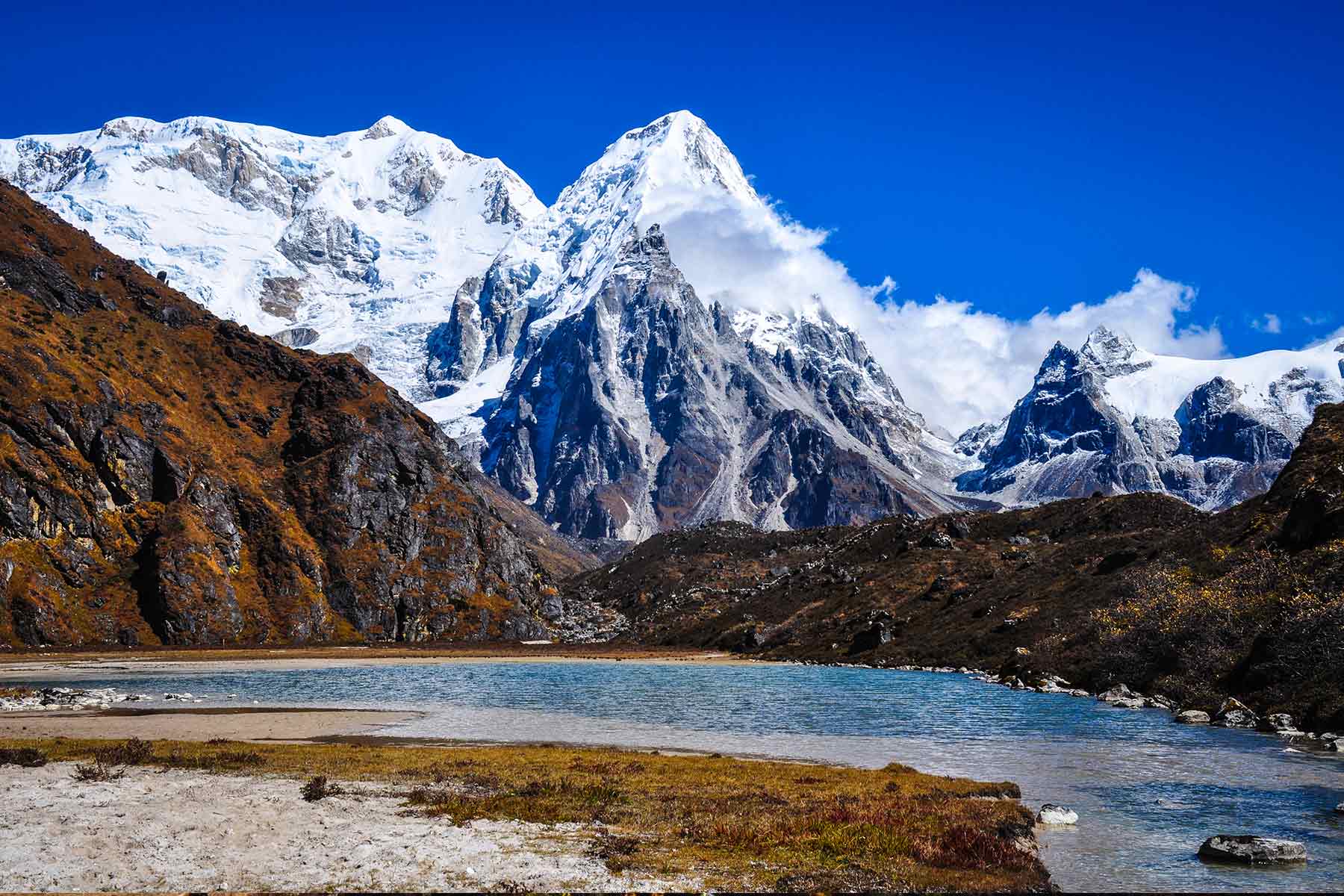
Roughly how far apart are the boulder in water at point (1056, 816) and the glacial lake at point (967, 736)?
0.40 m

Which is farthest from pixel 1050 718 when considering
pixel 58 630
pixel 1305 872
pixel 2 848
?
pixel 58 630

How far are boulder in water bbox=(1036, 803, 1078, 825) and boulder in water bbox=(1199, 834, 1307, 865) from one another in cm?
514

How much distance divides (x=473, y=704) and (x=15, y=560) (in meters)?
119

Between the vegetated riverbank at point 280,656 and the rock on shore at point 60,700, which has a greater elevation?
the rock on shore at point 60,700

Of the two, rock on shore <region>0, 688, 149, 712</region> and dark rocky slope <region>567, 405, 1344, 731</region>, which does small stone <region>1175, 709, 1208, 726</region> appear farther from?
rock on shore <region>0, 688, 149, 712</region>

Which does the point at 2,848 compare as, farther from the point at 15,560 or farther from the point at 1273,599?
the point at 15,560

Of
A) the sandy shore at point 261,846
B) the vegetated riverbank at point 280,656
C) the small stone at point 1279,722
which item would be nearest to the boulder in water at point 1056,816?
the sandy shore at point 261,846

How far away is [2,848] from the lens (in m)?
26.0

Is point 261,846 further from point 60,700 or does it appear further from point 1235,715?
point 60,700

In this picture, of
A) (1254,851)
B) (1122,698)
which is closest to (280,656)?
(1122,698)

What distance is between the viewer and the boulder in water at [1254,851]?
28.0m

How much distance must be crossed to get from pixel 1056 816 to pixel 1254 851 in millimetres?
6756

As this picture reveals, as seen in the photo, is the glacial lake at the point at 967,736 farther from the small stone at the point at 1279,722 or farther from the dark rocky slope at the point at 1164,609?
the dark rocky slope at the point at 1164,609

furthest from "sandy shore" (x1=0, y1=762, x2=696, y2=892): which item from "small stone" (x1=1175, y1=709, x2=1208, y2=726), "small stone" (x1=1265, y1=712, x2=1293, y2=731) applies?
"small stone" (x1=1175, y1=709, x2=1208, y2=726)
